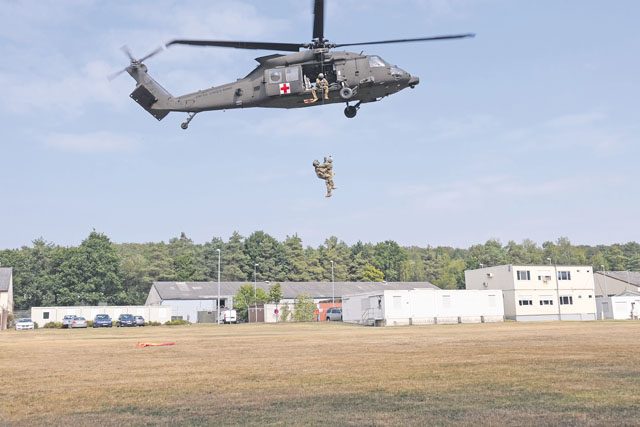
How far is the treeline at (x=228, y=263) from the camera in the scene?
106 metres

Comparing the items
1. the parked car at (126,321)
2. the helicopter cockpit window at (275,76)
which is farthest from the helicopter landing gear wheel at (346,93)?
the parked car at (126,321)

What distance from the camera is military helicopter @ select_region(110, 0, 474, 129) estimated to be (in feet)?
72.5

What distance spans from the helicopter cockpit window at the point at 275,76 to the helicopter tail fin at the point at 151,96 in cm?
485

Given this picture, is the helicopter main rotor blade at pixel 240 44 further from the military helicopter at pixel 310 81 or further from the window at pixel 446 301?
the window at pixel 446 301

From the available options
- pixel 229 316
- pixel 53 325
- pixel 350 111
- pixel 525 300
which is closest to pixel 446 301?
pixel 525 300

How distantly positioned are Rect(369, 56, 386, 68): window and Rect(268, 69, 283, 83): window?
346 cm

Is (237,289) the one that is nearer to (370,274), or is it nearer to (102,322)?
(102,322)

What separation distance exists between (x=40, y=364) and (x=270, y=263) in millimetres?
117254

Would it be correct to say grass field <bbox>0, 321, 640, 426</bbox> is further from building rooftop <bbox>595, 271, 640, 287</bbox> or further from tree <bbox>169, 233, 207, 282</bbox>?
tree <bbox>169, 233, 207, 282</bbox>

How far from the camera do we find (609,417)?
8.70 meters

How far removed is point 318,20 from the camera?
21.2m

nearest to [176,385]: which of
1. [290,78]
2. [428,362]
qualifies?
[428,362]

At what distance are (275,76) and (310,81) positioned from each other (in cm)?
136

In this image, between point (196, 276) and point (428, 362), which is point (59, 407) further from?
point (196, 276)
